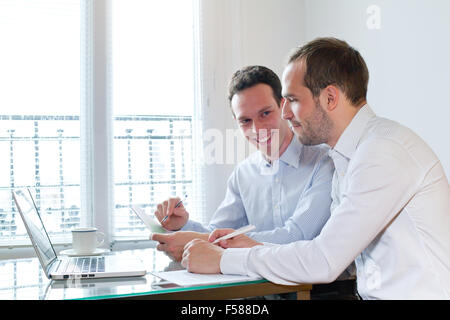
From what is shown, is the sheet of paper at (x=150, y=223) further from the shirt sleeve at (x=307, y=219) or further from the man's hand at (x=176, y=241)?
the shirt sleeve at (x=307, y=219)

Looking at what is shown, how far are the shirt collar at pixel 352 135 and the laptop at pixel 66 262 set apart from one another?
592mm

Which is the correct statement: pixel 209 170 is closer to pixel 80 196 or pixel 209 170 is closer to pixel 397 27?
pixel 80 196

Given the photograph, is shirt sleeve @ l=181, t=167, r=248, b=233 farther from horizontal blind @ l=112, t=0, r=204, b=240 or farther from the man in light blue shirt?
horizontal blind @ l=112, t=0, r=204, b=240

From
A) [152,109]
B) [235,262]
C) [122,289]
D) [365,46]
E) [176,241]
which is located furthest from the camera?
[152,109]

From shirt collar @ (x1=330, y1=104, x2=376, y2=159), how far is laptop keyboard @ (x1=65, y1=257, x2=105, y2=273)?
0.68 m

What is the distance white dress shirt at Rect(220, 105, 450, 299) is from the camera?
42.0 inches

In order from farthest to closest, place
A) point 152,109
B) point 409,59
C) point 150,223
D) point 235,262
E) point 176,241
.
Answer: point 152,109 < point 409,59 < point 150,223 < point 176,241 < point 235,262

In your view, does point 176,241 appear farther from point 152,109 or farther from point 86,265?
point 152,109

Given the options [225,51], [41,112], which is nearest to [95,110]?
[41,112]

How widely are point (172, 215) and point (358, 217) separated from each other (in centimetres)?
85

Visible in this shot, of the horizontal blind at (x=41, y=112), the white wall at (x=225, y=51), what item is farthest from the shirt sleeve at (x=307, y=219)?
the horizontal blind at (x=41, y=112)

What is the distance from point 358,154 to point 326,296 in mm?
432

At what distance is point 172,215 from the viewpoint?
1767 mm
